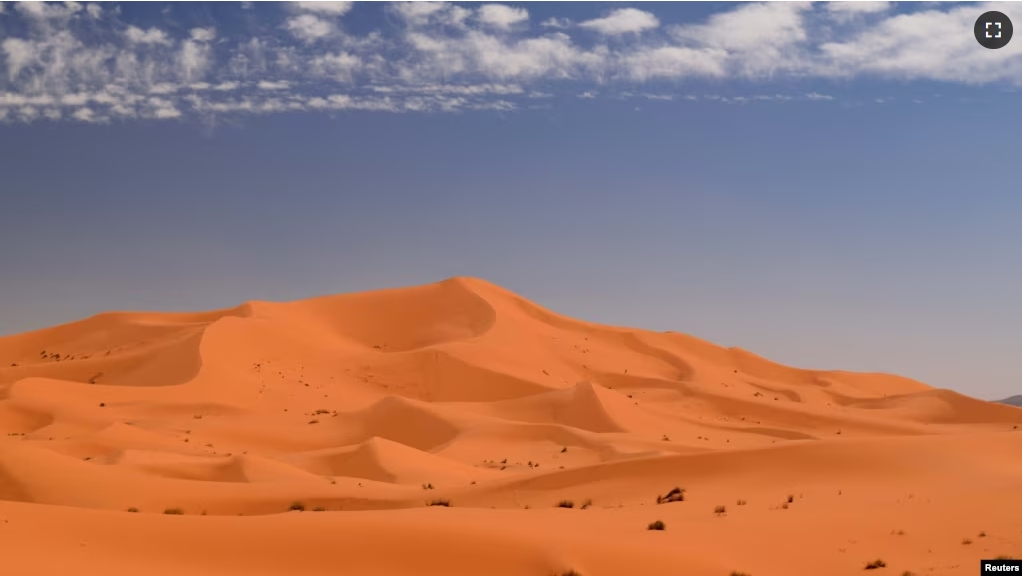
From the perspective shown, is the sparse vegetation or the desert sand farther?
the sparse vegetation

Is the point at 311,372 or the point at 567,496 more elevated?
the point at 567,496

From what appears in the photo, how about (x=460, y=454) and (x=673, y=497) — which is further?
(x=460, y=454)

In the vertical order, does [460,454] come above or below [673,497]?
below

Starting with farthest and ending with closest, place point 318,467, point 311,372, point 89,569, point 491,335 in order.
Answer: point 491,335
point 311,372
point 318,467
point 89,569

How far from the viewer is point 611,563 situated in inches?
422

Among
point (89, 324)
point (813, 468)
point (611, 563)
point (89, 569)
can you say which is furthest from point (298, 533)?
point (89, 324)

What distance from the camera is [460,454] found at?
30.8 metres

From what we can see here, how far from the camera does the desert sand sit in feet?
35.6

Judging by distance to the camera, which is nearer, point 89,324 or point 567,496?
point 567,496

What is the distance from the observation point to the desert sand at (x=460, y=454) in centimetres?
1086

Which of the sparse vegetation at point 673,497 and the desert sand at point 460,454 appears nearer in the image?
the desert sand at point 460,454

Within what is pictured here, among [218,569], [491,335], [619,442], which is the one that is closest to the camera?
[218,569]

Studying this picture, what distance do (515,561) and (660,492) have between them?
28.4 ft

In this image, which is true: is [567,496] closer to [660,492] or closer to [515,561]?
[660,492]
